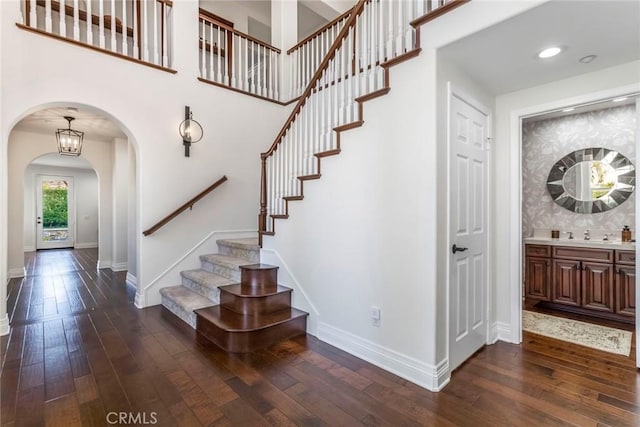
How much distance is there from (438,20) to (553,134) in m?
3.09

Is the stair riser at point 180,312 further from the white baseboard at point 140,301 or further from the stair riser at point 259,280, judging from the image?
the stair riser at point 259,280

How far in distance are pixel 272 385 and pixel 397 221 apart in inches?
57.5

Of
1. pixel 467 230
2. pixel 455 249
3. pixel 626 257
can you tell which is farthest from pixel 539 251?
pixel 455 249

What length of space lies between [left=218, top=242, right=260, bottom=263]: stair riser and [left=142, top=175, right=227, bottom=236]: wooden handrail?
2.28 ft

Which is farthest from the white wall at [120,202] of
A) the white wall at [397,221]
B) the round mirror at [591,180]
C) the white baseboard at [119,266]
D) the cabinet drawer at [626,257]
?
the cabinet drawer at [626,257]

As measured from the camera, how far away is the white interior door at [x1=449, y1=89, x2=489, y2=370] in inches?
91.7

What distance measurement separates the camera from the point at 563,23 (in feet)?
5.93

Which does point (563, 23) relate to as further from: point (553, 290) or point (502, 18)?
point (553, 290)

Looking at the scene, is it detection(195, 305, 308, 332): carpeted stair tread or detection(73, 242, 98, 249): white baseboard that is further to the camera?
detection(73, 242, 98, 249): white baseboard


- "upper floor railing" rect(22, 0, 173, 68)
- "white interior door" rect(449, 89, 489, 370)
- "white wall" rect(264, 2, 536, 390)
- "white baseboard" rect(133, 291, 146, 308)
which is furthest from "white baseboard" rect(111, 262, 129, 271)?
"white interior door" rect(449, 89, 489, 370)

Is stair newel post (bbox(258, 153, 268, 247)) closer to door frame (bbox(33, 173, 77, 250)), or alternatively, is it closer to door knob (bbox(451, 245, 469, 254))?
door knob (bbox(451, 245, 469, 254))

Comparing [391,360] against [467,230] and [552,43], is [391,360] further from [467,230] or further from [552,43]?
[552,43]

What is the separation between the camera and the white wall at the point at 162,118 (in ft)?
9.68

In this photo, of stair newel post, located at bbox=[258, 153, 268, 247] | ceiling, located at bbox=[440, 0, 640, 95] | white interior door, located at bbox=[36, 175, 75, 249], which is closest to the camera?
ceiling, located at bbox=[440, 0, 640, 95]
